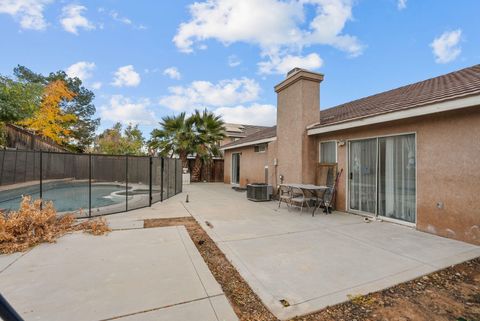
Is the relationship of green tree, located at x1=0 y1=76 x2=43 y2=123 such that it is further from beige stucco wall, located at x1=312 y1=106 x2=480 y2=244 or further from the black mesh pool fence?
beige stucco wall, located at x1=312 y1=106 x2=480 y2=244

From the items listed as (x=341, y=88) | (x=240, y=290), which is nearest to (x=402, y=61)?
(x=341, y=88)

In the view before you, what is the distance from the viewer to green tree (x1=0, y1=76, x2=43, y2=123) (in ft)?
30.1

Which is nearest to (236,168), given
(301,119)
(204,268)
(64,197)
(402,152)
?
(301,119)

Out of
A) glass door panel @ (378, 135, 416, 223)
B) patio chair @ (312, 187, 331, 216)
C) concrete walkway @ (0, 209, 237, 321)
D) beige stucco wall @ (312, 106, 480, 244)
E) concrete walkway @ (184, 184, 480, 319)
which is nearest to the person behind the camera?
concrete walkway @ (0, 209, 237, 321)

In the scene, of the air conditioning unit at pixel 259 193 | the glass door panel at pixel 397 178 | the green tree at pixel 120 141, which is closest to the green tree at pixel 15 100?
the air conditioning unit at pixel 259 193

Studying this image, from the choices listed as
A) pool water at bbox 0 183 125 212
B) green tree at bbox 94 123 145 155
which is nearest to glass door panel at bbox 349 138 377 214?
pool water at bbox 0 183 125 212

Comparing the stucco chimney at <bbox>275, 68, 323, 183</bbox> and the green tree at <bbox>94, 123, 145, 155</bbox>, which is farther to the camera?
the green tree at <bbox>94, 123, 145, 155</bbox>

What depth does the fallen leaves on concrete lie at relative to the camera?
13.2 feet

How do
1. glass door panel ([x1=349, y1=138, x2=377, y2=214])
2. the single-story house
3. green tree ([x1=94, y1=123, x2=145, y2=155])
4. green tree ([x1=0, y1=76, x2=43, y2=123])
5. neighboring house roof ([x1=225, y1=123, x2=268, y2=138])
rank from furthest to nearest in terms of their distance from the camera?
neighboring house roof ([x1=225, y1=123, x2=268, y2=138]) → green tree ([x1=94, y1=123, x2=145, y2=155]) → green tree ([x1=0, y1=76, x2=43, y2=123]) → glass door panel ([x1=349, y1=138, x2=377, y2=214]) → the single-story house

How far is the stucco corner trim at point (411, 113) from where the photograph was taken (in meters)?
4.31

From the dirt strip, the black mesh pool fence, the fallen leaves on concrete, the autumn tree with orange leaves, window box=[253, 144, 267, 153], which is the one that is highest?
the autumn tree with orange leaves

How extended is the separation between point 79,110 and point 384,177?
101ft

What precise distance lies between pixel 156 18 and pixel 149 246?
945 cm

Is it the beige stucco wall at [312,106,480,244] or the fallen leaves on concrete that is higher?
the beige stucco wall at [312,106,480,244]
